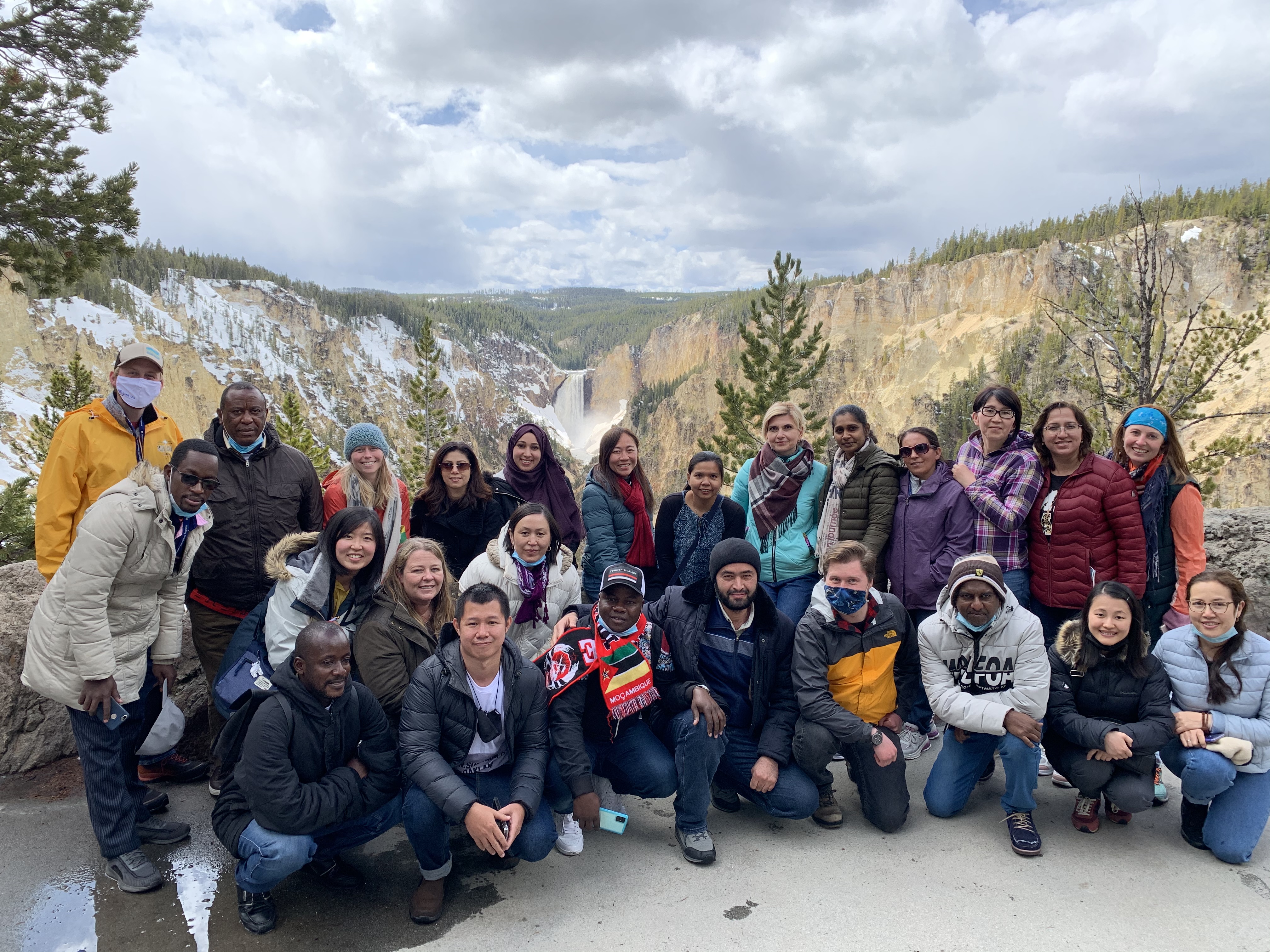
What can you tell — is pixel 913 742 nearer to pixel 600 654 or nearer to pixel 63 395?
pixel 600 654

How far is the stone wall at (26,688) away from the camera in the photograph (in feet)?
14.0

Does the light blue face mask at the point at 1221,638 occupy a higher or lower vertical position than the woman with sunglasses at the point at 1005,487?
lower

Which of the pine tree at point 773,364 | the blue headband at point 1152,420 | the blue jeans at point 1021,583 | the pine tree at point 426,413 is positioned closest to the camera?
the blue headband at point 1152,420

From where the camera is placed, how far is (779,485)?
4805mm

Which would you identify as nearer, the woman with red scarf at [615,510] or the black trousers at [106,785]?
the black trousers at [106,785]

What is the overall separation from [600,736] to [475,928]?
1.05 metres

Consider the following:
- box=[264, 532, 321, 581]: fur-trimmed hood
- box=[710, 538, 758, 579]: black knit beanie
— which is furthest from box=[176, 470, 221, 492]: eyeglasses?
box=[710, 538, 758, 579]: black knit beanie

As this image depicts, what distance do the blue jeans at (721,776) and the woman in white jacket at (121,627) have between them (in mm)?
2481

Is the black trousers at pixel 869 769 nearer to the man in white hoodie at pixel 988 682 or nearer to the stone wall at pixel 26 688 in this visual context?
the man in white hoodie at pixel 988 682

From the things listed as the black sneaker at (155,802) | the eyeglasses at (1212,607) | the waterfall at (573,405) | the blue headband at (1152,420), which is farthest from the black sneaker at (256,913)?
the waterfall at (573,405)

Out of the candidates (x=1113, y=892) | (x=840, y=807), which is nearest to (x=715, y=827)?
(x=840, y=807)

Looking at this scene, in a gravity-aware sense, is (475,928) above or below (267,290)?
below

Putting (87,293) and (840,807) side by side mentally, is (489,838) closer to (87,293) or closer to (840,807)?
(840,807)

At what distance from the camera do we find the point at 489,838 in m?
2.95
